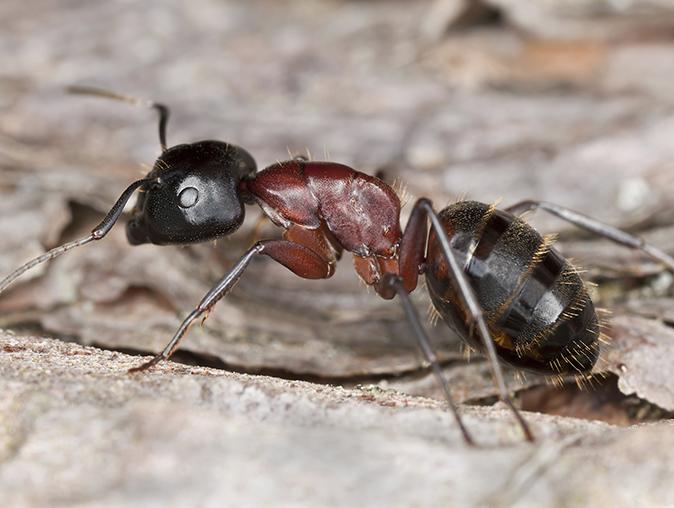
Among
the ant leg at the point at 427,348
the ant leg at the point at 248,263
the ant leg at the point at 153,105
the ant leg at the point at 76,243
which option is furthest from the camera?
the ant leg at the point at 153,105

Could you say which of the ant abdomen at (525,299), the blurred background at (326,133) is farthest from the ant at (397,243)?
the blurred background at (326,133)

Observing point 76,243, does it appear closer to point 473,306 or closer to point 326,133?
point 473,306

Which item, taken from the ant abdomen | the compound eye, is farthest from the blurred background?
the compound eye

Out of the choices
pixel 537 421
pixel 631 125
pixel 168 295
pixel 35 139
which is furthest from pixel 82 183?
pixel 631 125

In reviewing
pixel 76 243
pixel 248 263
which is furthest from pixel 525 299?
pixel 76 243

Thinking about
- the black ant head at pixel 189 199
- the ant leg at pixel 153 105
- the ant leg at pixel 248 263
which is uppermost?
the ant leg at pixel 153 105

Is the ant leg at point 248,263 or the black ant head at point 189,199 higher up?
the black ant head at point 189,199

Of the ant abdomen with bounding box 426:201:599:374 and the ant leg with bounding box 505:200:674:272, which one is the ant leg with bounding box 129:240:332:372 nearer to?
the ant abdomen with bounding box 426:201:599:374

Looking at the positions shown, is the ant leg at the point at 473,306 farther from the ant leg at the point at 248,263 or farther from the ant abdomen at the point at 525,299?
the ant leg at the point at 248,263
